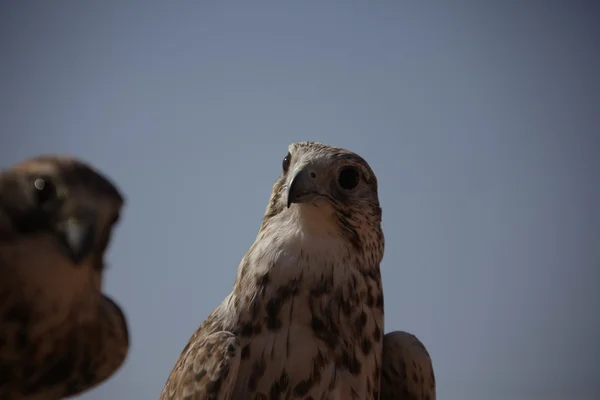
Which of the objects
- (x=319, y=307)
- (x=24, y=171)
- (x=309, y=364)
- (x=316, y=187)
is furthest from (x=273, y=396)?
(x=24, y=171)

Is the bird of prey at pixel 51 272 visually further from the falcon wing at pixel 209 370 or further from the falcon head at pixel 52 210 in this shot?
the falcon wing at pixel 209 370

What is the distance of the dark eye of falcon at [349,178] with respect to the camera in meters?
3.14

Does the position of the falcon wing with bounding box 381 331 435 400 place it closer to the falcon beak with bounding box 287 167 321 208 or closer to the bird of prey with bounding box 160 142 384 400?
the bird of prey with bounding box 160 142 384 400

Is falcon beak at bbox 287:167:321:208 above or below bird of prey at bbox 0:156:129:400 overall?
above

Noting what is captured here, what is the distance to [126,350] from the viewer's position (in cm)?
225

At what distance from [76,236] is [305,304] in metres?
1.29

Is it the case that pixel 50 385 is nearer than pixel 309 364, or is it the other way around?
pixel 50 385

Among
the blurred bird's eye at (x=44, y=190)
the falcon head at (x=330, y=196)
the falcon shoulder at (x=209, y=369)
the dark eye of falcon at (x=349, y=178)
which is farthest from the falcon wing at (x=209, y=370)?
the blurred bird's eye at (x=44, y=190)

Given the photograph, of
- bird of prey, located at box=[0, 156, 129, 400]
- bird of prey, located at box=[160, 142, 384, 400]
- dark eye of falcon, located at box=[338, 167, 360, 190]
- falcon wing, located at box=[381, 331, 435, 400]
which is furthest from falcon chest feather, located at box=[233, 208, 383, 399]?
bird of prey, located at box=[0, 156, 129, 400]

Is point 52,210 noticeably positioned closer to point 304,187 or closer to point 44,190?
point 44,190

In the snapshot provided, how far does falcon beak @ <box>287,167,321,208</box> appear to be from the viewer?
2.98 metres

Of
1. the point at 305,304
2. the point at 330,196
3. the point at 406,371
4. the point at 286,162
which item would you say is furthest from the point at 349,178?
the point at 406,371

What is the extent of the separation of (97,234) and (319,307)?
126 cm

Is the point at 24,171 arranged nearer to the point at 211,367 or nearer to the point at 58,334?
the point at 58,334
